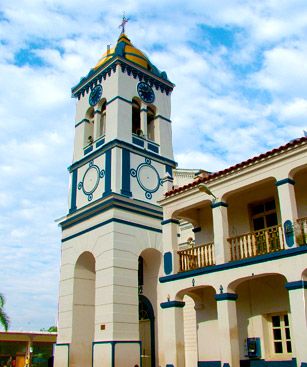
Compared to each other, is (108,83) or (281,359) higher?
(108,83)

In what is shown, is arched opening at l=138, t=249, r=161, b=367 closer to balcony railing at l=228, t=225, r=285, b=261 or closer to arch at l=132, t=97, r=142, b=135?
arch at l=132, t=97, r=142, b=135

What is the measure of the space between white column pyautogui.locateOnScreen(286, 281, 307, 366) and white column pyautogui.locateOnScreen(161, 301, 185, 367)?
4160 mm

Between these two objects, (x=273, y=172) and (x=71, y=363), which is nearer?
(x=273, y=172)

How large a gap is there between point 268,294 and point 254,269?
5.59 ft

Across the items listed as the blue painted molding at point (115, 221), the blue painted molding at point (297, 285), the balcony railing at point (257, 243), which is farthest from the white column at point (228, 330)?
the blue painted molding at point (115, 221)

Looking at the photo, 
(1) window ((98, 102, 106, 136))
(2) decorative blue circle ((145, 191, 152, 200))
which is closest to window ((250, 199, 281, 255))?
(2) decorative blue circle ((145, 191, 152, 200))

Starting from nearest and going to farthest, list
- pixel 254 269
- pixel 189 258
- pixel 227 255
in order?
pixel 254 269 < pixel 227 255 < pixel 189 258

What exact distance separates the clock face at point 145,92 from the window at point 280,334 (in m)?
13.0

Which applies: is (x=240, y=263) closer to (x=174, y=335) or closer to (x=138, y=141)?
(x=174, y=335)

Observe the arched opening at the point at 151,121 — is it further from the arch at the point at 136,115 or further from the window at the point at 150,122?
the arch at the point at 136,115

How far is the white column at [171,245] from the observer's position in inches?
619

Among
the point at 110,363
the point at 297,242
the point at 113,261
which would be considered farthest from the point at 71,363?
the point at 297,242

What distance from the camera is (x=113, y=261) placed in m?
18.9

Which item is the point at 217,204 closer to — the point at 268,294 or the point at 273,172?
the point at 273,172
